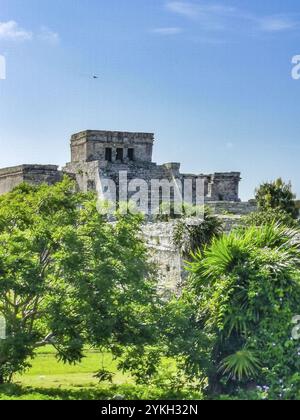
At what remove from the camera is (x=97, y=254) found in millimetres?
12312

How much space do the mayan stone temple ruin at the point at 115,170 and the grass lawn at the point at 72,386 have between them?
2224 centimetres

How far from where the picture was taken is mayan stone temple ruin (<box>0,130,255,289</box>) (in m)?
40.5

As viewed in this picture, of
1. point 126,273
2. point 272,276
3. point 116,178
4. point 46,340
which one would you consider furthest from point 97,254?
point 116,178

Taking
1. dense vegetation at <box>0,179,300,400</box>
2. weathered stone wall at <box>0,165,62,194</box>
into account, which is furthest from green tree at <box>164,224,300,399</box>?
weathered stone wall at <box>0,165,62,194</box>

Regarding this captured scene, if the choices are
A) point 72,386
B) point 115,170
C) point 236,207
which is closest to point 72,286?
point 72,386

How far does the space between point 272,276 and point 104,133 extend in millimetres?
32593

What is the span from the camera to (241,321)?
11.7m

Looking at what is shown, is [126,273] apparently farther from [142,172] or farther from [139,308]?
[142,172]

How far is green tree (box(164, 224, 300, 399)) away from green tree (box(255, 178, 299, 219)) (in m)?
25.5

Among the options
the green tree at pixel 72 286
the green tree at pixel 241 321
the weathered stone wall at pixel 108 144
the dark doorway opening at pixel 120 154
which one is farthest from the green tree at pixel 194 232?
the dark doorway opening at pixel 120 154

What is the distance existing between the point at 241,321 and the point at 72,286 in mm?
2518

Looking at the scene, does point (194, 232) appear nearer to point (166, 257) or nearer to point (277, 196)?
point (166, 257)

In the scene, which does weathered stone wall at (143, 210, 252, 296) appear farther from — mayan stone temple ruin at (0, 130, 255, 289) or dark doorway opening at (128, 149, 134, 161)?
dark doorway opening at (128, 149, 134, 161)

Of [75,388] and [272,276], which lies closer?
[272,276]
